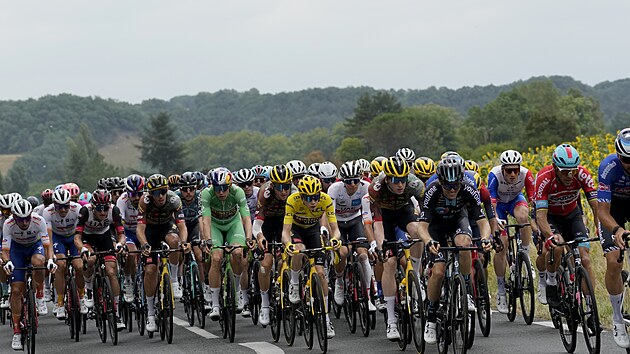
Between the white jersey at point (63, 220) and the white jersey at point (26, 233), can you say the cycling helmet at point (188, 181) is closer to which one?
the white jersey at point (63, 220)

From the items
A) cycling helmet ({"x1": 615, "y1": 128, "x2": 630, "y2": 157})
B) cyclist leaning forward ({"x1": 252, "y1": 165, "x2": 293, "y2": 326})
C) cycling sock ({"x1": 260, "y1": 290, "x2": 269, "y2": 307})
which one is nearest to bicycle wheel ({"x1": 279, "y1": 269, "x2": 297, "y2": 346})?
cyclist leaning forward ({"x1": 252, "y1": 165, "x2": 293, "y2": 326})

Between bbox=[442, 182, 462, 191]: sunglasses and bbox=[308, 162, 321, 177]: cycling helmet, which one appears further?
bbox=[308, 162, 321, 177]: cycling helmet

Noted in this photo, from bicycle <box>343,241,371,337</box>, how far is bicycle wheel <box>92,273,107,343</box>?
319 cm

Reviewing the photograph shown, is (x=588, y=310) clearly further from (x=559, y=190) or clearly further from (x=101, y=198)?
(x=101, y=198)

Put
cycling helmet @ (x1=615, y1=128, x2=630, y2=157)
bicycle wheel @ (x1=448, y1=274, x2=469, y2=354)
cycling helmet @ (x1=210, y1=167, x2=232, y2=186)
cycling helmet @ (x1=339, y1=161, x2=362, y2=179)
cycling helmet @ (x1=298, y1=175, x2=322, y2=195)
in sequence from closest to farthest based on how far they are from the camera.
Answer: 1. cycling helmet @ (x1=615, y1=128, x2=630, y2=157)
2. bicycle wheel @ (x1=448, y1=274, x2=469, y2=354)
3. cycling helmet @ (x1=298, y1=175, x2=322, y2=195)
4. cycling helmet @ (x1=339, y1=161, x2=362, y2=179)
5. cycling helmet @ (x1=210, y1=167, x2=232, y2=186)

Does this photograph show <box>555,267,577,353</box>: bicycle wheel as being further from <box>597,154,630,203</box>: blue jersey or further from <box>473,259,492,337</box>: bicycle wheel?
<box>597,154,630,203</box>: blue jersey

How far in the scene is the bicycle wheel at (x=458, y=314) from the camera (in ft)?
29.9

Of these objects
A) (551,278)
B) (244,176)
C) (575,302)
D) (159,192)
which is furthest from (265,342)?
(575,302)

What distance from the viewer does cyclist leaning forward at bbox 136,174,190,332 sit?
1310cm

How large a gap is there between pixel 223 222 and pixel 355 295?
245 centimetres

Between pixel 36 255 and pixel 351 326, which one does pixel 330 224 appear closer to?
pixel 351 326

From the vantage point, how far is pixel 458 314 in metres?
9.20

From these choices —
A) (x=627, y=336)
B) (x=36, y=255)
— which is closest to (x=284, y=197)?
(x=36, y=255)

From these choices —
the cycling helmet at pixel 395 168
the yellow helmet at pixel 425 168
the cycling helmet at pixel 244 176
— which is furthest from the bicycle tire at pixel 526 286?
the cycling helmet at pixel 244 176
